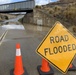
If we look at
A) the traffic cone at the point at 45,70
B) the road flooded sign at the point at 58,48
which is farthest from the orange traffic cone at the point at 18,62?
the traffic cone at the point at 45,70

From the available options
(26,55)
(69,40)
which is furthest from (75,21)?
(69,40)

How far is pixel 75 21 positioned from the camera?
70.2 feet

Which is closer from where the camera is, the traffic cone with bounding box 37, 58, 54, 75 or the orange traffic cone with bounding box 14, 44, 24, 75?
the orange traffic cone with bounding box 14, 44, 24, 75

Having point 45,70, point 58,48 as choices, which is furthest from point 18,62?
point 58,48

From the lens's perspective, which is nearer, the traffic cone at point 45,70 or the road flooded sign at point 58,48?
the road flooded sign at point 58,48

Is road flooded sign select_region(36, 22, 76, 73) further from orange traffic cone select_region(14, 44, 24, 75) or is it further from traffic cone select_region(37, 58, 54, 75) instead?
orange traffic cone select_region(14, 44, 24, 75)

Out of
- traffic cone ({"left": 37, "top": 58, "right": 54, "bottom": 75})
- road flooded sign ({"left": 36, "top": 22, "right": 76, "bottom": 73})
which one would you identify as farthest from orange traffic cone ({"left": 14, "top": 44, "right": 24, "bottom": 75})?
traffic cone ({"left": 37, "top": 58, "right": 54, "bottom": 75})

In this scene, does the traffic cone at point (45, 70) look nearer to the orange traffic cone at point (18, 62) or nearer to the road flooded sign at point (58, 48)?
the road flooded sign at point (58, 48)

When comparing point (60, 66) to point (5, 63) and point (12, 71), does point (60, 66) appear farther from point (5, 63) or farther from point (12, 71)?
point (5, 63)

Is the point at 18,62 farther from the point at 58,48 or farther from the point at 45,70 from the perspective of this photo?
the point at 58,48

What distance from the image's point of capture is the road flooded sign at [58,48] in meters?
4.41

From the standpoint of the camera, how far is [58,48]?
Result: 4.52 meters

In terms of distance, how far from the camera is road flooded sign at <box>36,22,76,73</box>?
4.41 m

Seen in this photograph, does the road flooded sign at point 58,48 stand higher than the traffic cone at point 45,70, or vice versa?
the road flooded sign at point 58,48
